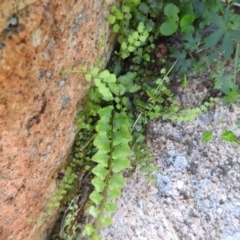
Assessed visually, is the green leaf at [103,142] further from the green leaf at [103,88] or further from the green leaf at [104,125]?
the green leaf at [103,88]

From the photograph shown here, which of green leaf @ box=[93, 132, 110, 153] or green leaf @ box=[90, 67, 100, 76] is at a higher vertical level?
green leaf @ box=[90, 67, 100, 76]

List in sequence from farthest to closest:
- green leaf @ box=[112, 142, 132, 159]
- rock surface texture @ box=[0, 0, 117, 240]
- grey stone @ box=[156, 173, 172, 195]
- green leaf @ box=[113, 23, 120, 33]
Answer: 1. grey stone @ box=[156, 173, 172, 195]
2. green leaf @ box=[113, 23, 120, 33]
3. green leaf @ box=[112, 142, 132, 159]
4. rock surface texture @ box=[0, 0, 117, 240]

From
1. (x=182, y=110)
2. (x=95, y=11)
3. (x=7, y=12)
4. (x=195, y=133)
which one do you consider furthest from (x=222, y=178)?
(x=7, y=12)

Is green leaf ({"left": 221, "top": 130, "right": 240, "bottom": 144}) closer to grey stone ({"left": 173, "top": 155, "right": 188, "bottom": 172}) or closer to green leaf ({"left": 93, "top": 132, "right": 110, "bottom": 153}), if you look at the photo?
grey stone ({"left": 173, "top": 155, "right": 188, "bottom": 172})

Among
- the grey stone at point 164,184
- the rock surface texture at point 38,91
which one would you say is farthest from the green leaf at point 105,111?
the grey stone at point 164,184

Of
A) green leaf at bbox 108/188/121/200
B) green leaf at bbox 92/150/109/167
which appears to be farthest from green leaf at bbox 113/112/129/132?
green leaf at bbox 108/188/121/200

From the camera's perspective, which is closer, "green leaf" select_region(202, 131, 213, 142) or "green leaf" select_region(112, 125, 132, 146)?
"green leaf" select_region(112, 125, 132, 146)

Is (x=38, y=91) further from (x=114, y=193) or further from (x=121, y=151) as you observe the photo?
(x=114, y=193)

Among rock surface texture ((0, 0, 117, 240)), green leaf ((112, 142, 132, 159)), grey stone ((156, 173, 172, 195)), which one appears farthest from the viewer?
grey stone ((156, 173, 172, 195))
